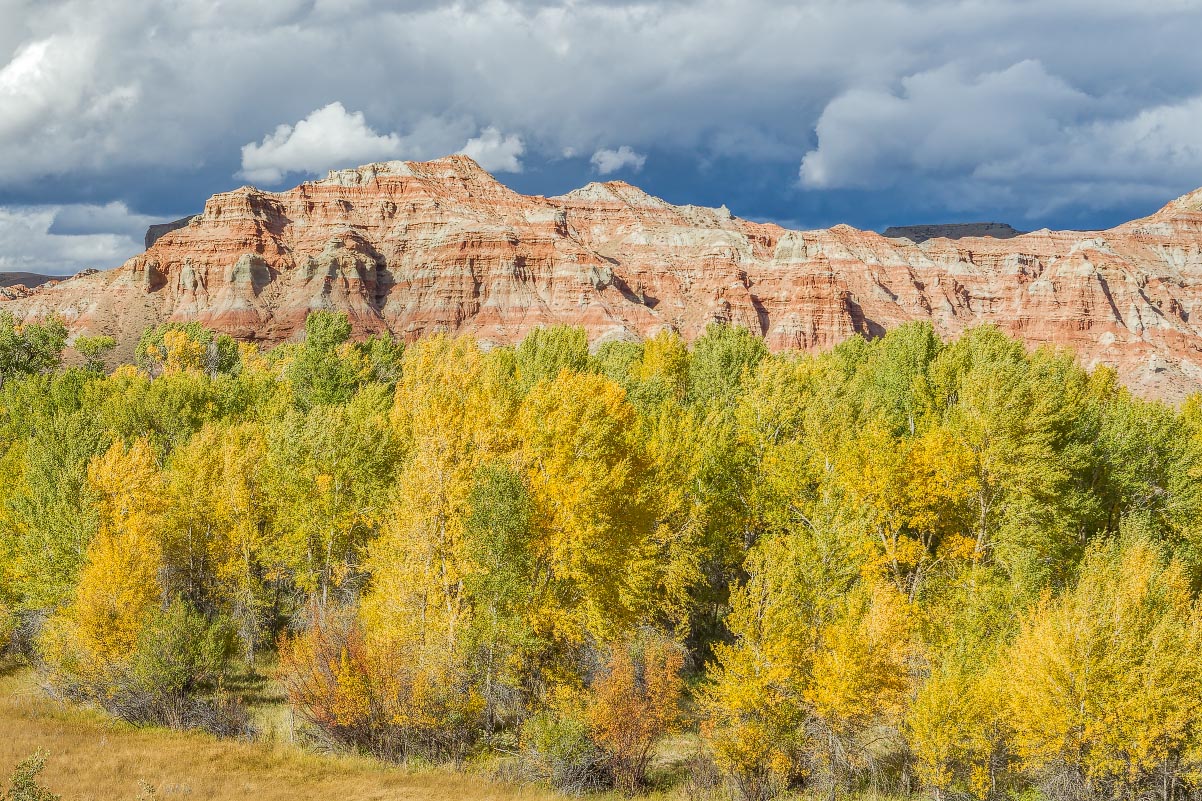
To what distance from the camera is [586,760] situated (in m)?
24.0

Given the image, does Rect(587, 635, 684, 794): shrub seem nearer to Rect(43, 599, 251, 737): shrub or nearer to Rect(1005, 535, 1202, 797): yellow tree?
Rect(1005, 535, 1202, 797): yellow tree

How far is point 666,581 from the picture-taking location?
29.7m

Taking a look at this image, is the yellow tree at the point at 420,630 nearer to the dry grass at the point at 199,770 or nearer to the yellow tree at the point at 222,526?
the dry grass at the point at 199,770

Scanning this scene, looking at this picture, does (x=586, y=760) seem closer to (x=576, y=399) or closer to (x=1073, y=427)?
(x=576, y=399)

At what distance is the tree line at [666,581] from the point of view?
22.0m

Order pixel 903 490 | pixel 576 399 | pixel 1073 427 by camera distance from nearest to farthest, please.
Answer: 1. pixel 576 399
2. pixel 903 490
3. pixel 1073 427

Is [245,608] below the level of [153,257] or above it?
below

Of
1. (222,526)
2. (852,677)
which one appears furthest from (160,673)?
(852,677)

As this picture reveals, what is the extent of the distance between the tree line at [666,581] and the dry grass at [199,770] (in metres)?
1.31

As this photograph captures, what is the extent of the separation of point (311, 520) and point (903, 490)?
27.2m

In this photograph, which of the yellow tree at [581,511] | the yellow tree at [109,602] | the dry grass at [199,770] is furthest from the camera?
the yellow tree at [109,602]

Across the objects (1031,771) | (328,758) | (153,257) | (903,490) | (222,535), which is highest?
(153,257)

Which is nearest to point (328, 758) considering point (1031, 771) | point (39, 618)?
point (39, 618)

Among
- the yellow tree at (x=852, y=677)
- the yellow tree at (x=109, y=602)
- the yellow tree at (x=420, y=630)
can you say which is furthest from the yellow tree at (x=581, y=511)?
the yellow tree at (x=109, y=602)
